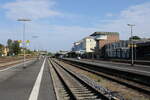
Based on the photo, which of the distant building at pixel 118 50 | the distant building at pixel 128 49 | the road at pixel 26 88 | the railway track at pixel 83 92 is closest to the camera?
the railway track at pixel 83 92

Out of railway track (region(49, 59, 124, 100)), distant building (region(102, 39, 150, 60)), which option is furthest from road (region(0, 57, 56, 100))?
distant building (region(102, 39, 150, 60))

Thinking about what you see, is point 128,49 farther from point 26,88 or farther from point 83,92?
point 83,92

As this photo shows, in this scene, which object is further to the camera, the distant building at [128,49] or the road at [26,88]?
the distant building at [128,49]

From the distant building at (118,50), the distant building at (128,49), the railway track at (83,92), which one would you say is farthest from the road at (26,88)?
the distant building at (118,50)

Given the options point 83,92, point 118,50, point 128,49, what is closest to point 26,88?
point 83,92

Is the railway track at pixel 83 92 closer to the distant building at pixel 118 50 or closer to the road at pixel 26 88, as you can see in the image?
the road at pixel 26 88

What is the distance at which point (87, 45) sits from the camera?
189m

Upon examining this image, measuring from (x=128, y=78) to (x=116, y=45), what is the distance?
8275 cm

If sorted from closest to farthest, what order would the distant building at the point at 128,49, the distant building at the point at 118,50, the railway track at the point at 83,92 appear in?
the railway track at the point at 83,92 < the distant building at the point at 128,49 < the distant building at the point at 118,50

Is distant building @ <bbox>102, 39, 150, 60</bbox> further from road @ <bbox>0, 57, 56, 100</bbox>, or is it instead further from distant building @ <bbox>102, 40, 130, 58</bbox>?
road @ <bbox>0, 57, 56, 100</bbox>

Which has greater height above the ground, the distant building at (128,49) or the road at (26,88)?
the distant building at (128,49)

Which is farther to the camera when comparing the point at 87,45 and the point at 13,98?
the point at 87,45

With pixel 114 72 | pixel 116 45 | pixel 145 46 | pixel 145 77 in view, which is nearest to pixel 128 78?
pixel 145 77

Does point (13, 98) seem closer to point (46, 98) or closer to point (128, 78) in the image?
point (46, 98)
